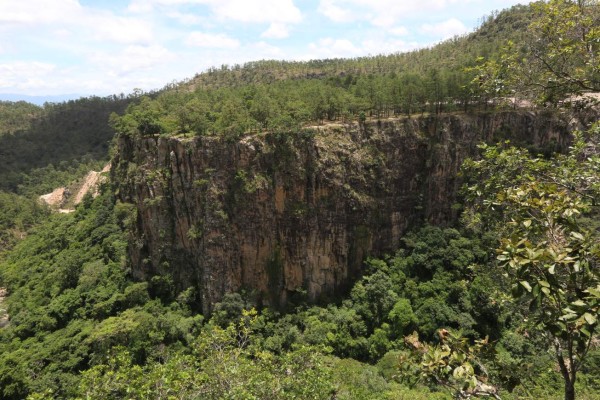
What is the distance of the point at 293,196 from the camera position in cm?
3350

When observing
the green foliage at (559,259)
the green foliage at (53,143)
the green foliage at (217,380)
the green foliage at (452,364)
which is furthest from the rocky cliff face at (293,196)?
the green foliage at (53,143)

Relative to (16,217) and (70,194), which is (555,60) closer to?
(16,217)

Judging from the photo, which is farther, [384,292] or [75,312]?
[75,312]

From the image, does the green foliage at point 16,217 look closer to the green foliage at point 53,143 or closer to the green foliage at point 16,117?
the green foliage at point 53,143

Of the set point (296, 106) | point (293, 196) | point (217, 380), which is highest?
point (296, 106)

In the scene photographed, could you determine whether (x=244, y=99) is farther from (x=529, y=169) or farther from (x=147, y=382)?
(x=529, y=169)

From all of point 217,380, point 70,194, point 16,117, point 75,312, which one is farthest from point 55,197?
point 217,380

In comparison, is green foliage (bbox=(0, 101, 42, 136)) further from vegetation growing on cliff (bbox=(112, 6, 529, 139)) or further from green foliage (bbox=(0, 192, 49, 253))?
vegetation growing on cliff (bbox=(112, 6, 529, 139))

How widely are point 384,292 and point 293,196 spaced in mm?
11413

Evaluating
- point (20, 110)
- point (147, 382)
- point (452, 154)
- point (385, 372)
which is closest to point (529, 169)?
point (147, 382)

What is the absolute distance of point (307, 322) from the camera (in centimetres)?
3103

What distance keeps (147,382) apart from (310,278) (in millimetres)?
24984

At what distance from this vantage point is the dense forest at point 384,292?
4855mm

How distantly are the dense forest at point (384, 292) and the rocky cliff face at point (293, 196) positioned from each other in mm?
1608
